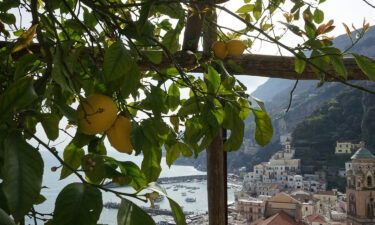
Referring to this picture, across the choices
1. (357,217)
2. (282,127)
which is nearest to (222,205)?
(357,217)

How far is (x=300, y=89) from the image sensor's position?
23.1m

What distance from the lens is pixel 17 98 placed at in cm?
27

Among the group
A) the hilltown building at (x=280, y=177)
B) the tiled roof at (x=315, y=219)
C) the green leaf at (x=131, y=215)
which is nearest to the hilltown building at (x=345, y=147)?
the hilltown building at (x=280, y=177)

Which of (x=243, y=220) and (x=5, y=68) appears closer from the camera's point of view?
(x=5, y=68)

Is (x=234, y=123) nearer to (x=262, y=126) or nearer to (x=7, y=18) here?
(x=262, y=126)

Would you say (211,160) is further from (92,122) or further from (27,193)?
(27,193)

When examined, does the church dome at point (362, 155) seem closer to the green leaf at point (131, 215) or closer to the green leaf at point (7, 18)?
the green leaf at point (7, 18)

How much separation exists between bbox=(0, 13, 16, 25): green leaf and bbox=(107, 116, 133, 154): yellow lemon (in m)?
0.45

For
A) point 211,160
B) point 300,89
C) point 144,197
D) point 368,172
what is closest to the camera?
point 144,197

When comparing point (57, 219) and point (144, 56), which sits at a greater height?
point (144, 56)

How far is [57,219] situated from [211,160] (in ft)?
2.53

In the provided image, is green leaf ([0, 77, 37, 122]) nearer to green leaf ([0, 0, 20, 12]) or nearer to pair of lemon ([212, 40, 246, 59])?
green leaf ([0, 0, 20, 12])

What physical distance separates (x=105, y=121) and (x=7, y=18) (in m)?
0.47

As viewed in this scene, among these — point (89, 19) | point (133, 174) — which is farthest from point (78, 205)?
point (89, 19)
